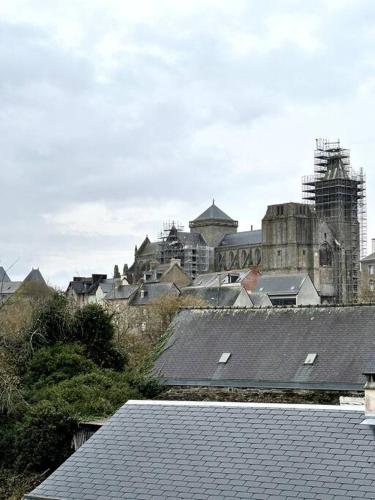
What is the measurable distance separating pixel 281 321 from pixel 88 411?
11.1m

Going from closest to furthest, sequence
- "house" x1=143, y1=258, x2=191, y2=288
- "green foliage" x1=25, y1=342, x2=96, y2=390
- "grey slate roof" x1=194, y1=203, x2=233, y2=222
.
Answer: "green foliage" x1=25, y1=342, x2=96, y2=390, "house" x1=143, y1=258, x2=191, y2=288, "grey slate roof" x1=194, y1=203, x2=233, y2=222

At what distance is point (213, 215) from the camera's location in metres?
138

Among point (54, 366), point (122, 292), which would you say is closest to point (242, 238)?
Result: point (122, 292)

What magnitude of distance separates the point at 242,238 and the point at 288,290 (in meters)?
44.6

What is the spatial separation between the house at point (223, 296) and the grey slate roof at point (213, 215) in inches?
2196

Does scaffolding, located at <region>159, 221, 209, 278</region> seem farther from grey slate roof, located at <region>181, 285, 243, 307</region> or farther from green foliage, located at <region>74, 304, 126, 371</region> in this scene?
green foliage, located at <region>74, 304, 126, 371</region>

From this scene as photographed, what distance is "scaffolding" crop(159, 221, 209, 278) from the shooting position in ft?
415

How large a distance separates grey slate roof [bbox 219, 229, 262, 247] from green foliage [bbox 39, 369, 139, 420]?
97.8 metres

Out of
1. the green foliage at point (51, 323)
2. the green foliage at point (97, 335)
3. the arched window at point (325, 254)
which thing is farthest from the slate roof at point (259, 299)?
the arched window at point (325, 254)

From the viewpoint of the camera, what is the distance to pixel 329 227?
117062mm

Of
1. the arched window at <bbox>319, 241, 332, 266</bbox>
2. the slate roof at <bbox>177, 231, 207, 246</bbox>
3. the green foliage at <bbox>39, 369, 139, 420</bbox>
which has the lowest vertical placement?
the green foliage at <bbox>39, 369, 139, 420</bbox>

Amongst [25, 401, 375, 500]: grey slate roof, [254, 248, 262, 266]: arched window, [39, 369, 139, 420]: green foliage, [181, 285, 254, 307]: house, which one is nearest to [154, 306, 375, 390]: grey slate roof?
[39, 369, 139, 420]: green foliage

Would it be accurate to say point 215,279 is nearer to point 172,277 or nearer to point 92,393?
point 172,277

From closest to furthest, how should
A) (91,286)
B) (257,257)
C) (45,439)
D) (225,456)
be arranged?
(225,456)
(45,439)
(91,286)
(257,257)
